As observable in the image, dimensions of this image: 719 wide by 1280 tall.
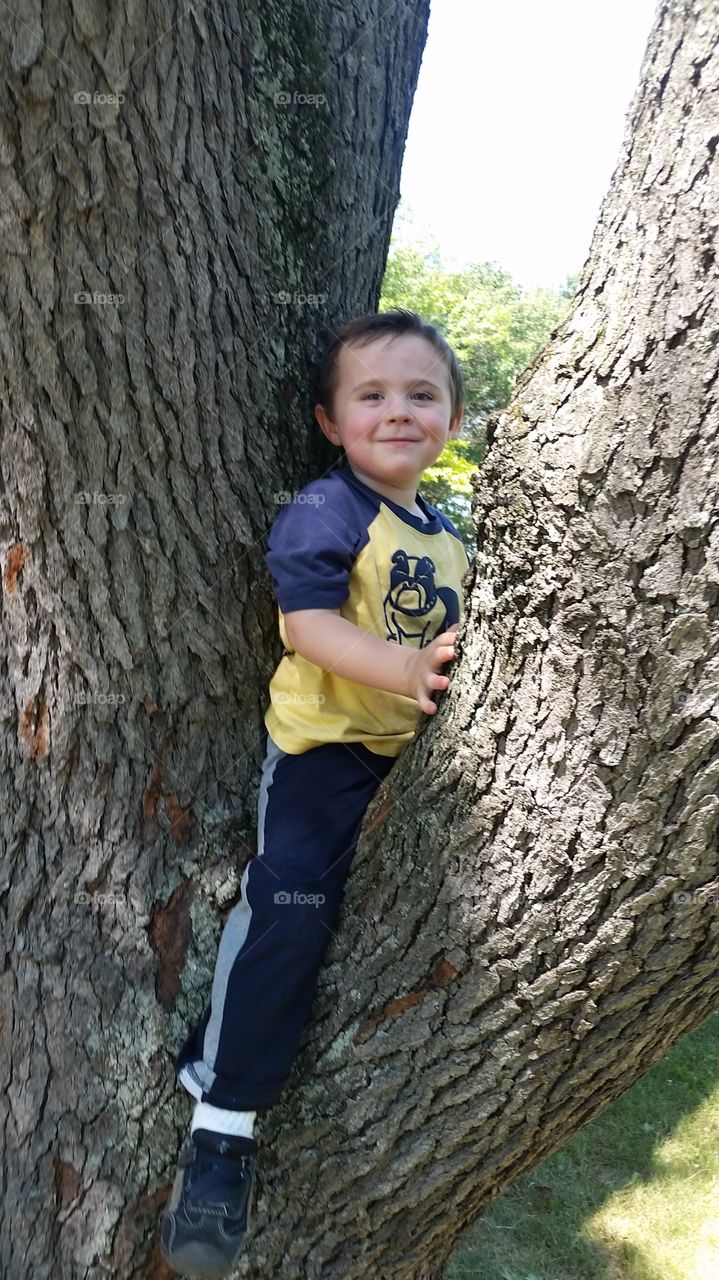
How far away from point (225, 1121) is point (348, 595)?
0.99m

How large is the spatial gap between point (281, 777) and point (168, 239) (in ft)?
3.24

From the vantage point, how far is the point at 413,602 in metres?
1.97

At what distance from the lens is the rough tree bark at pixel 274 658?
1.21m

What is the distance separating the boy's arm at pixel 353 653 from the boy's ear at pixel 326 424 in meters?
0.44

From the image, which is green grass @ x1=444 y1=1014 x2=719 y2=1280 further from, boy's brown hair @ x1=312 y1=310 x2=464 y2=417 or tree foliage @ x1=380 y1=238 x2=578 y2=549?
tree foliage @ x1=380 y1=238 x2=578 y2=549

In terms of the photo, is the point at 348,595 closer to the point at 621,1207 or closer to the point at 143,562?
the point at 143,562

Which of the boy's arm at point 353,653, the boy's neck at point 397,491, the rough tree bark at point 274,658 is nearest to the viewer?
the rough tree bark at point 274,658

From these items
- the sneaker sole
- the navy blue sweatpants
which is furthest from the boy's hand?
the sneaker sole

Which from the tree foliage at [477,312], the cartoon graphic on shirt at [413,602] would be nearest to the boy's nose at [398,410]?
the cartoon graphic on shirt at [413,602]

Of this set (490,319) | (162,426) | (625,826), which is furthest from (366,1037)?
(490,319)

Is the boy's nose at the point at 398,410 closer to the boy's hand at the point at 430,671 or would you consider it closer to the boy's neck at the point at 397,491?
the boy's neck at the point at 397,491

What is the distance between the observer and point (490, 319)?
33.5 feet

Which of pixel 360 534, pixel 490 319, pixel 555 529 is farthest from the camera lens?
pixel 490 319

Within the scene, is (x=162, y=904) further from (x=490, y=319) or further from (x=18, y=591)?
(x=490, y=319)
